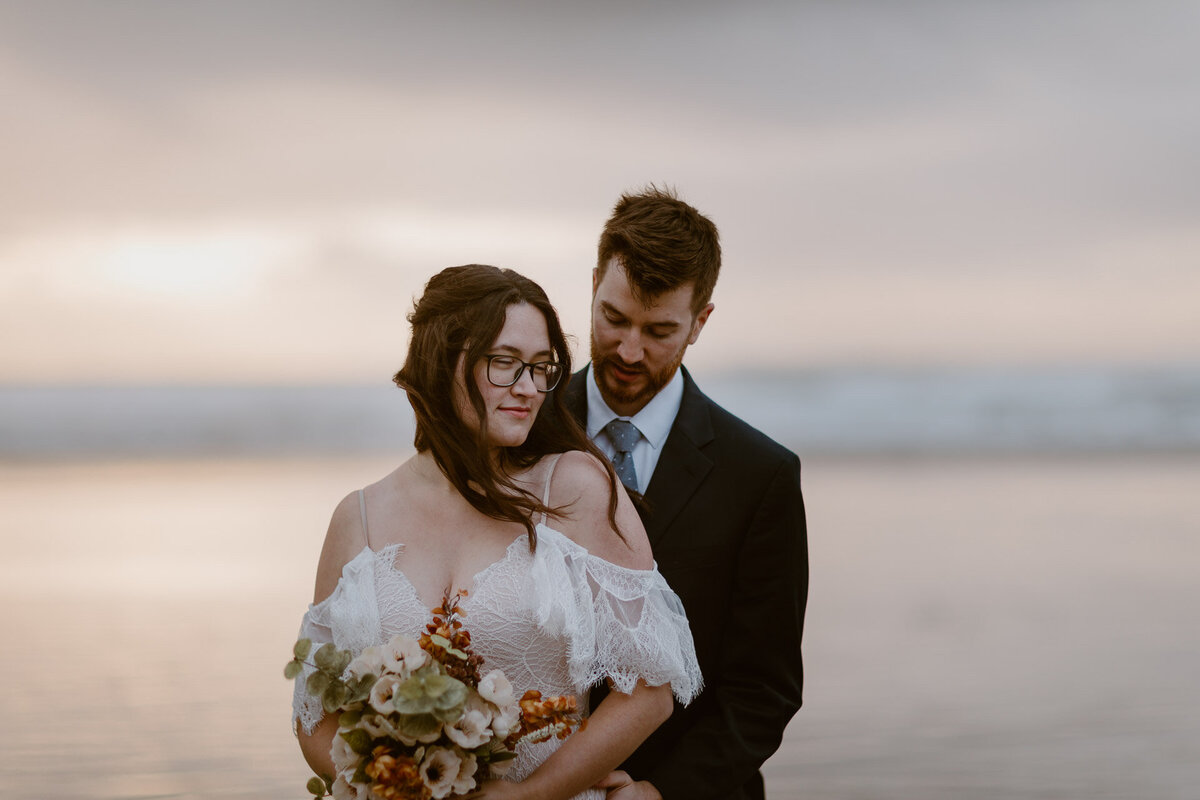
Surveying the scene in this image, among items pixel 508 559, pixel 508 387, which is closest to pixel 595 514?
pixel 508 559

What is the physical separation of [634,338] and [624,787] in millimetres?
1216

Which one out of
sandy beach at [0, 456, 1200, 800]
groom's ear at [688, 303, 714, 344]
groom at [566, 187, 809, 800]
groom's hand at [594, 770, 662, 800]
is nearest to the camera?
groom's hand at [594, 770, 662, 800]

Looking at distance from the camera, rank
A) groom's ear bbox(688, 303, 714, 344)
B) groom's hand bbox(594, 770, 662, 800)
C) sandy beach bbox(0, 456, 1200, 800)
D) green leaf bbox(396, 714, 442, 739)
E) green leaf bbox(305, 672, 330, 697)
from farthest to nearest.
Result: sandy beach bbox(0, 456, 1200, 800) → groom's ear bbox(688, 303, 714, 344) → groom's hand bbox(594, 770, 662, 800) → green leaf bbox(305, 672, 330, 697) → green leaf bbox(396, 714, 442, 739)

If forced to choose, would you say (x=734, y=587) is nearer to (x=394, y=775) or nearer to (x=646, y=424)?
(x=646, y=424)

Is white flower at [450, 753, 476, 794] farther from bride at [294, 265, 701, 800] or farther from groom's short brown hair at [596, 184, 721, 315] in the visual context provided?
groom's short brown hair at [596, 184, 721, 315]

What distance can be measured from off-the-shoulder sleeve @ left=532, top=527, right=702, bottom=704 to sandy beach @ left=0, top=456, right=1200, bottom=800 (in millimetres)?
537

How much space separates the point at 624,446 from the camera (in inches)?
142

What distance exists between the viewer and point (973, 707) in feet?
24.2

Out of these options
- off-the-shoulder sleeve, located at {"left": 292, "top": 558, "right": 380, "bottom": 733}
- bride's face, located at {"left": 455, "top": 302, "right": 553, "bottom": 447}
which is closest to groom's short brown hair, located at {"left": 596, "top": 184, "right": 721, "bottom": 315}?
bride's face, located at {"left": 455, "top": 302, "right": 553, "bottom": 447}

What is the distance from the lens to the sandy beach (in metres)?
A: 6.39

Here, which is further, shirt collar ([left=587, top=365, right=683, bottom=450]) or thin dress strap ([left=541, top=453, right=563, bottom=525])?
shirt collar ([left=587, top=365, right=683, bottom=450])

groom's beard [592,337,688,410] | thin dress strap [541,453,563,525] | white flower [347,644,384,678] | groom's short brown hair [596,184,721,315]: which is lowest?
white flower [347,644,384,678]

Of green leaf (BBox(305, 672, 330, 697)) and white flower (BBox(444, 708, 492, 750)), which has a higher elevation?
green leaf (BBox(305, 672, 330, 697))

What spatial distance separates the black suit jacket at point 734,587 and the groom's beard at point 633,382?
0.20 metres
